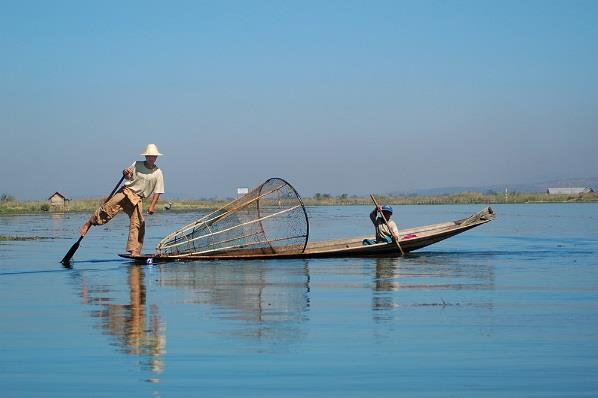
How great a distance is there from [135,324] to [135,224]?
8020 millimetres

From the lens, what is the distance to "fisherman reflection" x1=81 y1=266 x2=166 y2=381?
28.5 feet

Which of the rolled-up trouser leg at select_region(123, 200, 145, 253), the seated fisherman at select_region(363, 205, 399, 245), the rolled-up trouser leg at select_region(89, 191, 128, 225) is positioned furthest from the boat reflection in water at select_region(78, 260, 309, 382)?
the seated fisherman at select_region(363, 205, 399, 245)

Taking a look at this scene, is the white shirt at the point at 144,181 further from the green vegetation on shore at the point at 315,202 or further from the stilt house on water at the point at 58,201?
the stilt house on water at the point at 58,201

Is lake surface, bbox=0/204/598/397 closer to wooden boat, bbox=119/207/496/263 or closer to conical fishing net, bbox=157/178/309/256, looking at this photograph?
wooden boat, bbox=119/207/496/263

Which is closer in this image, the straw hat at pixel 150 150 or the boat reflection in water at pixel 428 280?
the boat reflection in water at pixel 428 280

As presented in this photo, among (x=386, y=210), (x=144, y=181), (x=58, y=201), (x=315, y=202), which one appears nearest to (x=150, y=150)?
(x=144, y=181)

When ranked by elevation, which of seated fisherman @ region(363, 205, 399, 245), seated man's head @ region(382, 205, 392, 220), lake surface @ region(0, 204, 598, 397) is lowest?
lake surface @ region(0, 204, 598, 397)

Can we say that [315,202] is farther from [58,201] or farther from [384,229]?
[384,229]

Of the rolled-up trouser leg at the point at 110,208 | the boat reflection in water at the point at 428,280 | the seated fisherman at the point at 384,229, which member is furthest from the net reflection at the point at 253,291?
the seated fisherman at the point at 384,229

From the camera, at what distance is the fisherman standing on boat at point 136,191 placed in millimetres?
18016

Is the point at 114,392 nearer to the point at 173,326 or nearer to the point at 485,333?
the point at 173,326

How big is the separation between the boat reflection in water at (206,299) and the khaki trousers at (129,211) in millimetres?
519

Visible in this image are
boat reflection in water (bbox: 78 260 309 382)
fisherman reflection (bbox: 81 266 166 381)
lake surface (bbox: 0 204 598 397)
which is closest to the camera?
lake surface (bbox: 0 204 598 397)

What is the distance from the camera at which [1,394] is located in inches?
284
